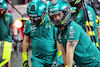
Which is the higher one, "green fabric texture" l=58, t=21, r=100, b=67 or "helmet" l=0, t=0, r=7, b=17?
"helmet" l=0, t=0, r=7, b=17

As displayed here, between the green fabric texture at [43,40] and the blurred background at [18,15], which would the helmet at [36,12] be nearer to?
the green fabric texture at [43,40]

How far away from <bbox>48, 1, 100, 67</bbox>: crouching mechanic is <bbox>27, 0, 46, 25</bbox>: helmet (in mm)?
757

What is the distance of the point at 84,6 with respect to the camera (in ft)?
13.5

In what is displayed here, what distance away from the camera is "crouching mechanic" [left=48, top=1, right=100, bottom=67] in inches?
102

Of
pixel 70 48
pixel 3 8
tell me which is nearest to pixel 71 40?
pixel 70 48

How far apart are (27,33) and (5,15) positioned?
177 cm

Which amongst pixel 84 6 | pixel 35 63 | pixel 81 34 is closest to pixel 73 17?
pixel 84 6

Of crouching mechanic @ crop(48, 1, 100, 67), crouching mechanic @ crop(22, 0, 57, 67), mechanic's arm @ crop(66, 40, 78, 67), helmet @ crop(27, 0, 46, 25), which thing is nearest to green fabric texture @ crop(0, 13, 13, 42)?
crouching mechanic @ crop(22, 0, 57, 67)

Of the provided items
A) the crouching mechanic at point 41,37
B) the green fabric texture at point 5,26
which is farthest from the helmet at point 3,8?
the crouching mechanic at point 41,37

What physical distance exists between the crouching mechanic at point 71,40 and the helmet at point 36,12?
0.76 meters

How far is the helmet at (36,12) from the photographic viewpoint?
11.4 feet

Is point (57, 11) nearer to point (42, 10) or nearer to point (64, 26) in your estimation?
point (64, 26)

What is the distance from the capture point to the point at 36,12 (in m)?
3.47

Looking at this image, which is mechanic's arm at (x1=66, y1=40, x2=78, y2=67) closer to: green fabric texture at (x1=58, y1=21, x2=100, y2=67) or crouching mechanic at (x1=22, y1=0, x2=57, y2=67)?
green fabric texture at (x1=58, y1=21, x2=100, y2=67)
